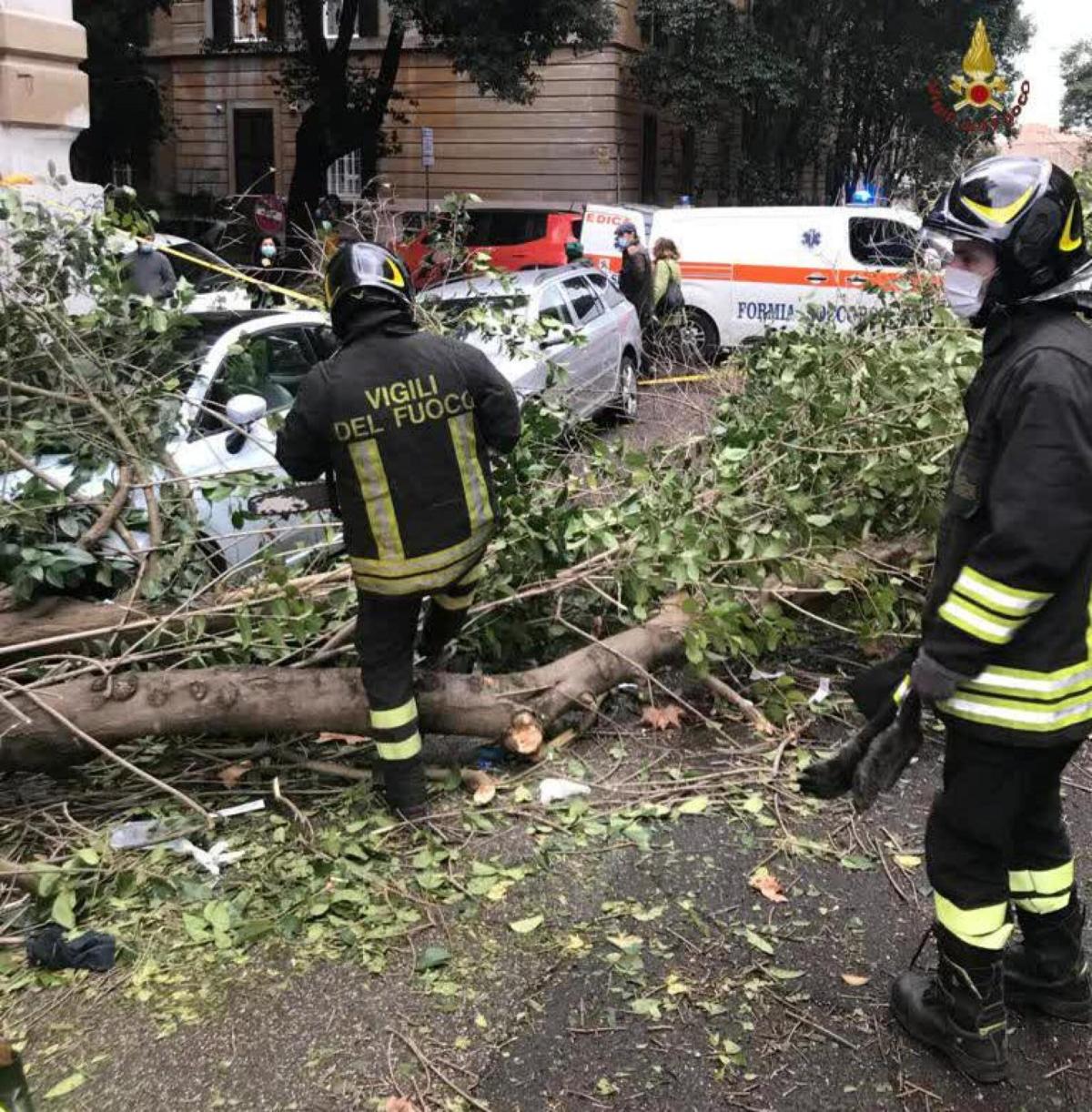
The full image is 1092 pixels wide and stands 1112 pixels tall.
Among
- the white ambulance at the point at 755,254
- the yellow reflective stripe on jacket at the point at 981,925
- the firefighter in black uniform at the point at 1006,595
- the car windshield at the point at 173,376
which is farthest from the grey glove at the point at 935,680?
the white ambulance at the point at 755,254

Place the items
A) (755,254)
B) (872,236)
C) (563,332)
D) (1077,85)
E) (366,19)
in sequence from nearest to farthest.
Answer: (563,332) < (872,236) < (755,254) < (366,19) < (1077,85)

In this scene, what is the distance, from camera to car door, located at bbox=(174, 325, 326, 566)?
4.66 m

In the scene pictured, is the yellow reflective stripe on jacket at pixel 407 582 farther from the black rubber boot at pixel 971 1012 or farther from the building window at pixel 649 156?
the building window at pixel 649 156

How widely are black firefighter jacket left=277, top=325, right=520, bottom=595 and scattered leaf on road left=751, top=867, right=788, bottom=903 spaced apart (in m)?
1.28

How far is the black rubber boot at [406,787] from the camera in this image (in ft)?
12.3

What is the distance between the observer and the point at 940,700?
8.31 ft

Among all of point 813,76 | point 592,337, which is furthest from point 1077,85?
point 592,337

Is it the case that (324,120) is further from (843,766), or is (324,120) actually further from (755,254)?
(843,766)

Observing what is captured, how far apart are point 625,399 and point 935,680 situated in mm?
6630

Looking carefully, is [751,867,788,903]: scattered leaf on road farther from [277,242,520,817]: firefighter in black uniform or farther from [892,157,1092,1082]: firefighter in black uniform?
[277,242,520,817]: firefighter in black uniform

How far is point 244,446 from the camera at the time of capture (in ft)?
18.0

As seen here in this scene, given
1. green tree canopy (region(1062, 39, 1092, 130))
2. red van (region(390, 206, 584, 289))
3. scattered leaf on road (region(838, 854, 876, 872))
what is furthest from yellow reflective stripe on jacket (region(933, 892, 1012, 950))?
green tree canopy (region(1062, 39, 1092, 130))

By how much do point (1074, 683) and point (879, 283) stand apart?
4.63 meters

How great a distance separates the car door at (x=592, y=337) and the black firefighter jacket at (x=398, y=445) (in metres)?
4.49
